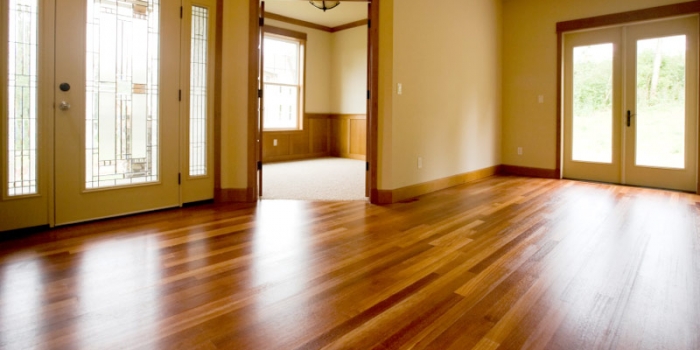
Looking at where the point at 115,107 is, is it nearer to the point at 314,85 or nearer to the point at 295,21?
the point at 295,21

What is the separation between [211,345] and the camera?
5.36 feet

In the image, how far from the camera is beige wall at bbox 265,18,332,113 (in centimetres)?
905

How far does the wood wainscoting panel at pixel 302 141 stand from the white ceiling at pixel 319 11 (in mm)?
1933

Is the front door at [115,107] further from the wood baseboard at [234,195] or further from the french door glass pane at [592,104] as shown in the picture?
the french door glass pane at [592,104]

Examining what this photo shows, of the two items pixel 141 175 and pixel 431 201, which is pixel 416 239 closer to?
pixel 431 201

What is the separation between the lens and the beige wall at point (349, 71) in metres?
8.86

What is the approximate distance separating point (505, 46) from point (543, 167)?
2007 millimetres

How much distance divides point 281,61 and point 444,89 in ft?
14.2

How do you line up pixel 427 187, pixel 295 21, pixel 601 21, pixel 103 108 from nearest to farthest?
pixel 103 108, pixel 427 187, pixel 601 21, pixel 295 21

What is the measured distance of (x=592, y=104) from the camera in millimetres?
6008

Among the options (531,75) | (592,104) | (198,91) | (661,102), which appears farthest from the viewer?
→ (531,75)

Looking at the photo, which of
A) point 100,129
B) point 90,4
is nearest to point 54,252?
point 100,129

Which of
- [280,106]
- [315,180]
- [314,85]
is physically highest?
[314,85]

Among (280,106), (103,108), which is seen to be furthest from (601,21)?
(103,108)
